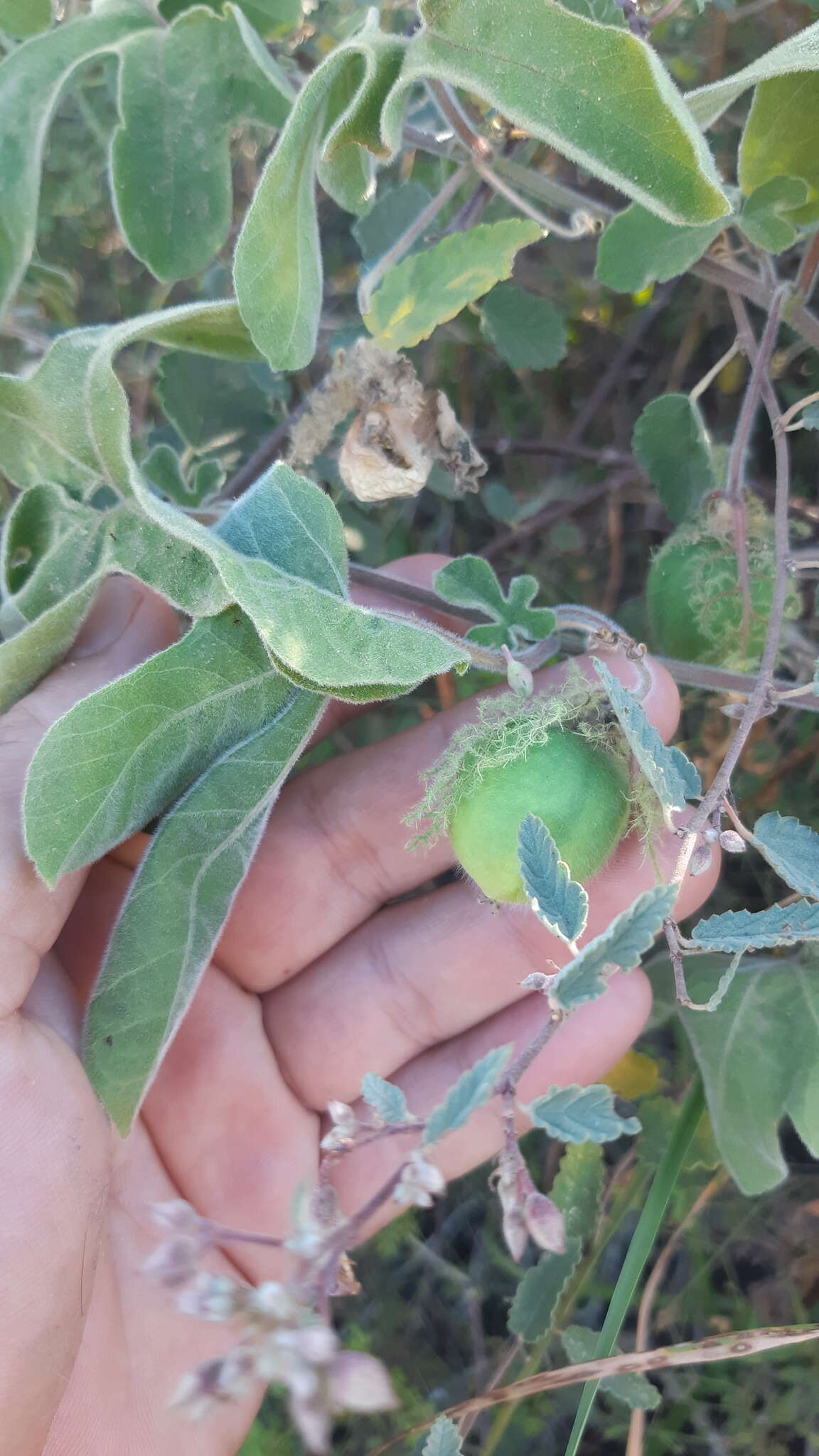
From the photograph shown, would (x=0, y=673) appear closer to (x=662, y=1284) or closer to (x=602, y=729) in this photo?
(x=602, y=729)

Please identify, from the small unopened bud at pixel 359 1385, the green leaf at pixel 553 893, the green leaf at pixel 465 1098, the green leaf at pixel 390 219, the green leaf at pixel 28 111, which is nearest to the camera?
the small unopened bud at pixel 359 1385

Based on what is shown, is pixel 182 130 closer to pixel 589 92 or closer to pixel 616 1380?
pixel 589 92

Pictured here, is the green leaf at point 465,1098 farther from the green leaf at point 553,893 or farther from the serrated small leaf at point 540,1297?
the serrated small leaf at point 540,1297

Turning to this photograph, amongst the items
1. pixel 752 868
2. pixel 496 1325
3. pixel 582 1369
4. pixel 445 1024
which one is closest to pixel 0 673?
pixel 445 1024

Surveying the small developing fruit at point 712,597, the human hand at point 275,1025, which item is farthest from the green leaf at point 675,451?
the human hand at point 275,1025

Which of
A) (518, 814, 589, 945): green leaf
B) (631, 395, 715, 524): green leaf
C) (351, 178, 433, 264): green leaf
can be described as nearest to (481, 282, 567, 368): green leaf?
(351, 178, 433, 264): green leaf

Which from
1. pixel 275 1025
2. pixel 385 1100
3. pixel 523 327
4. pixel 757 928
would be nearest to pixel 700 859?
pixel 757 928
